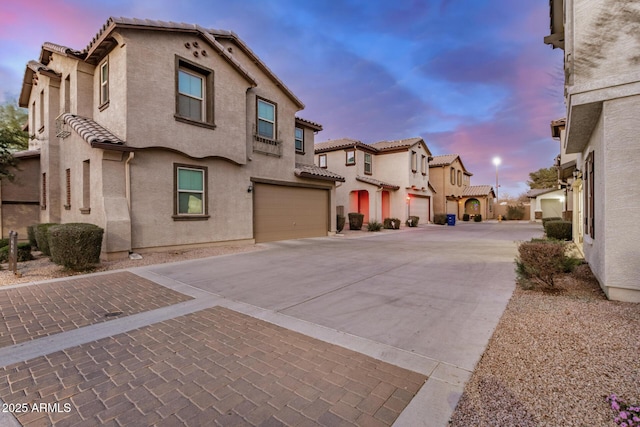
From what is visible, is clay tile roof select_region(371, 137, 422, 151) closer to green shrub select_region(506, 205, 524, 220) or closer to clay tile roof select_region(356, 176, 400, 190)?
clay tile roof select_region(356, 176, 400, 190)

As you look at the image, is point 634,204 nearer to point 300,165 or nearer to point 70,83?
point 300,165

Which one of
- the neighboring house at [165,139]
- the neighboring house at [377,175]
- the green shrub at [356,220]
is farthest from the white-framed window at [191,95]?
the neighboring house at [377,175]

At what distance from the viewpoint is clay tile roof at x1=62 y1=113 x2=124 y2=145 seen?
8555 millimetres

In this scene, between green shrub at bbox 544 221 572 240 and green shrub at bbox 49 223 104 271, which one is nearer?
green shrub at bbox 49 223 104 271

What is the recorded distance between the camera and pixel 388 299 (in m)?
5.14

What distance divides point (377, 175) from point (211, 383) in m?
24.1

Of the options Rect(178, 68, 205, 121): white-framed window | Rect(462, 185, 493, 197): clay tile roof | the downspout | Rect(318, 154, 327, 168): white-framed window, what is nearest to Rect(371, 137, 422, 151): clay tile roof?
Rect(318, 154, 327, 168): white-framed window

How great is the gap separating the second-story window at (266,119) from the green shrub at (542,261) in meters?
11.2

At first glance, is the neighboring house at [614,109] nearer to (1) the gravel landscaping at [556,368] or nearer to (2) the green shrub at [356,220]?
(1) the gravel landscaping at [556,368]

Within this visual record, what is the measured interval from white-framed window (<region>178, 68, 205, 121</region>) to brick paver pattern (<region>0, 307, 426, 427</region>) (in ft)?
29.7

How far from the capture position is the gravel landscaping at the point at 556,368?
2188 millimetres

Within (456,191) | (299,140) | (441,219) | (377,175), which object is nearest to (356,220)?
(377,175)

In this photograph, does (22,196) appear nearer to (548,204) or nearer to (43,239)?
(43,239)

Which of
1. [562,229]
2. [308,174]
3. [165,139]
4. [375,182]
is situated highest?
[165,139]
